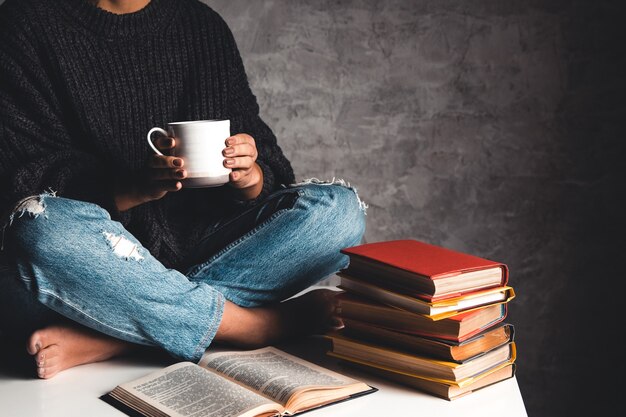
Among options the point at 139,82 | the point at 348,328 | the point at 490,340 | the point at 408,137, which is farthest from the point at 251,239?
the point at 408,137

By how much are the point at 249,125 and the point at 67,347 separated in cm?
64

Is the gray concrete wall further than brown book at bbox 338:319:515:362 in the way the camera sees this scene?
Yes

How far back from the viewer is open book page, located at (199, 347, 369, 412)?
128cm

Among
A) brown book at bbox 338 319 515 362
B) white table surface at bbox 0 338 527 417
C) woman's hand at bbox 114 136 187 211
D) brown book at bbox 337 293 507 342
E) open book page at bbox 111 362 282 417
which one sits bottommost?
white table surface at bbox 0 338 527 417

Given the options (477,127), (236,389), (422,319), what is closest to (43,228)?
(236,389)

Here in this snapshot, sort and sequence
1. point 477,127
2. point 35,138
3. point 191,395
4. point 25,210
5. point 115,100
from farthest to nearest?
point 477,127 → point 115,100 → point 35,138 → point 25,210 → point 191,395

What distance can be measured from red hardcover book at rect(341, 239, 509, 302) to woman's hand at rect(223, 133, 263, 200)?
0.25 metres

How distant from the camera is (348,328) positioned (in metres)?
1.45

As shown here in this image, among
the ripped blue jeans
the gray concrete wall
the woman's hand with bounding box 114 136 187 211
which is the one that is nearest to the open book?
the ripped blue jeans

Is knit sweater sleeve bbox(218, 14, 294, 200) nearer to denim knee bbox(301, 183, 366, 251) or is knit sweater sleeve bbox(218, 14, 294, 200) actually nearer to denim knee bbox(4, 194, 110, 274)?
denim knee bbox(301, 183, 366, 251)

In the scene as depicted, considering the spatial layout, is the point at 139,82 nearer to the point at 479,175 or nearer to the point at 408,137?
the point at 408,137

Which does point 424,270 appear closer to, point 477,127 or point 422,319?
point 422,319

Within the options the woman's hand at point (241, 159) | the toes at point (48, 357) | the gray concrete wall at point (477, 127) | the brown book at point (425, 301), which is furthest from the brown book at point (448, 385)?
the gray concrete wall at point (477, 127)

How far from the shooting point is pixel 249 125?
1.77 meters
